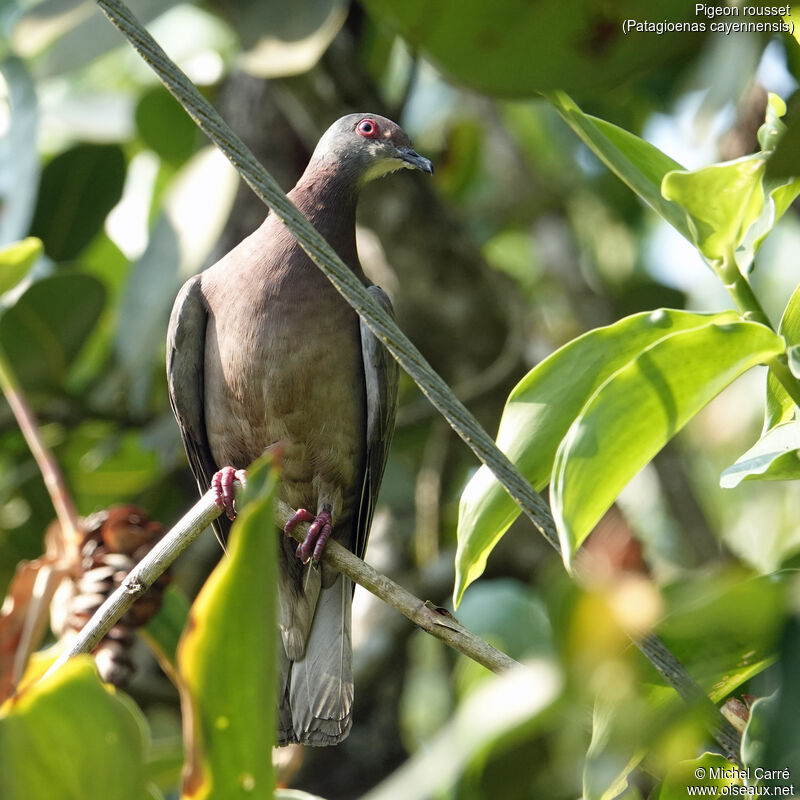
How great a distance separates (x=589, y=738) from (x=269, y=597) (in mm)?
514

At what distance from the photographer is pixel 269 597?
120 centimetres

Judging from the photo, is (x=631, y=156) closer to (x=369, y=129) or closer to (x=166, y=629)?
(x=369, y=129)

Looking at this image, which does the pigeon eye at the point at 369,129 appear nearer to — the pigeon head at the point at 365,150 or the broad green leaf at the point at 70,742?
the pigeon head at the point at 365,150

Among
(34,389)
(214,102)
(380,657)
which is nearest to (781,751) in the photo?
(380,657)

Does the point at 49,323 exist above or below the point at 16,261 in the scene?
below

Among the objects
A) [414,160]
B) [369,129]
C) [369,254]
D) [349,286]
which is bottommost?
[369,254]

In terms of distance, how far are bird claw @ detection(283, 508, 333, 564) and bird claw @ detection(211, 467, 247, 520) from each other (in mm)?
137

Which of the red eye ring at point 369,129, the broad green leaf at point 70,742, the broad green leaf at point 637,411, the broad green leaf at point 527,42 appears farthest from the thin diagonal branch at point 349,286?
the red eye ring at point 369,129

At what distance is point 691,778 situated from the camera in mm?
1727

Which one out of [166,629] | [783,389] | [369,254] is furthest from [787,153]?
[369,254]

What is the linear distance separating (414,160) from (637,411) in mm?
1453

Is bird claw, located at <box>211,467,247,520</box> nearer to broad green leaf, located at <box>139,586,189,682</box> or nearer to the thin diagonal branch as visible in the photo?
broad green leaf, located at <box>139,586,189,682</box>

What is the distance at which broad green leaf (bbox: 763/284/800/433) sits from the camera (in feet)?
5.41

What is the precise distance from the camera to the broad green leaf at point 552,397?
158 centimetres
